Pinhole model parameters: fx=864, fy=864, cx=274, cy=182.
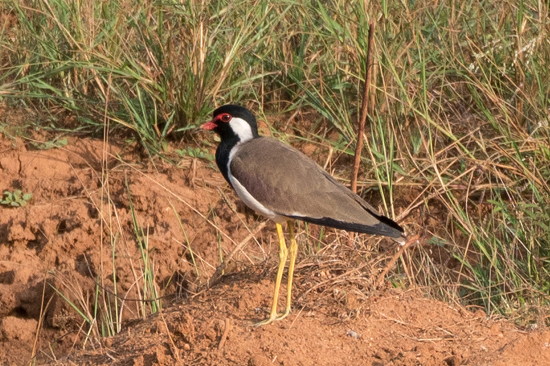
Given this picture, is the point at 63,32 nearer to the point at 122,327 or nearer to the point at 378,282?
the point at 122,327

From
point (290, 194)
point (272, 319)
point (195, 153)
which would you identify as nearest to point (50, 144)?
point (195, 153)

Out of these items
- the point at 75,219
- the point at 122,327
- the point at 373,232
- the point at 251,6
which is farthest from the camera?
the point at 251,6

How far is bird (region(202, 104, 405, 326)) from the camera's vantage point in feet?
13.5

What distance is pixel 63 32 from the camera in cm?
627

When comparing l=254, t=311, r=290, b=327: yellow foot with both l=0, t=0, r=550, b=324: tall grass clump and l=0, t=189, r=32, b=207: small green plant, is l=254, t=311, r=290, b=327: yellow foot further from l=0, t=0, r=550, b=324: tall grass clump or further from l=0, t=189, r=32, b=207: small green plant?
l=0, t=189, r=32, b=207: small green plant

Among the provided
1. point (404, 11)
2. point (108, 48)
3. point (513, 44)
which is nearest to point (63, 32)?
point (108, 48)

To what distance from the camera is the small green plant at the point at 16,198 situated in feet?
20.3

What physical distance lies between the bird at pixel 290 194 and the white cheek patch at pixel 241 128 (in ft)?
0.16

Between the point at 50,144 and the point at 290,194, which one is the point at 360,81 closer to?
the point at 290,194

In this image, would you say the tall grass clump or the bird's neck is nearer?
the bird's neck

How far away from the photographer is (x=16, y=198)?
20.4 feet

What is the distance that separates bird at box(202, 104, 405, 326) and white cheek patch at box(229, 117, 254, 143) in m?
0.05

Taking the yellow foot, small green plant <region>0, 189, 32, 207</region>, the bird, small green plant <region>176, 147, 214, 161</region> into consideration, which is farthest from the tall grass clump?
the yellow foot

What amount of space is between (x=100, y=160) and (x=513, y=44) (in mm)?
3113
